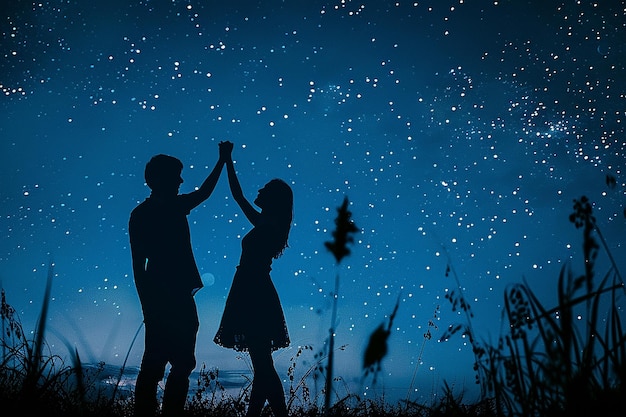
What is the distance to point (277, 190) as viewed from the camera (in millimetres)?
5121

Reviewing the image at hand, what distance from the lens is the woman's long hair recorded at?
504 centimetres

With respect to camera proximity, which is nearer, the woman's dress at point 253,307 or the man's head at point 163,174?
the man's head at point 163,174

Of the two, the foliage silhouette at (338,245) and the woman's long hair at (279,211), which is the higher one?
the woman's long hair at (279,211)

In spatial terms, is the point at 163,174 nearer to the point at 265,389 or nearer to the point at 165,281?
the point at 165,281

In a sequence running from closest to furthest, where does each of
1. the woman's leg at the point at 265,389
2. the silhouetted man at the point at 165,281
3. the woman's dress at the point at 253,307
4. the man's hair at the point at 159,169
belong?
the silhouetted man at the point at 165,281 → the woman's leg at the point at 265,389 → the man's hair at the point at 159,169 → the woman's dress at the point at 253,307

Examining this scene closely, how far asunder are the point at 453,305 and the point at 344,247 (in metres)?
0.98

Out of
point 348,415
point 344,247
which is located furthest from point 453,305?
point 348,415

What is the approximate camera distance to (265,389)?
4359 millimetres

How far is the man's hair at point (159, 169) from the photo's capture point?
14.6 ft

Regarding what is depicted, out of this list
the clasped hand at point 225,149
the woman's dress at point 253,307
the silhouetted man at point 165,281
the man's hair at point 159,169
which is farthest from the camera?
the clasped hand at point 225,149

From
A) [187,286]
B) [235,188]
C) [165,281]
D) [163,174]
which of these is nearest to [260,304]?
[187,286]

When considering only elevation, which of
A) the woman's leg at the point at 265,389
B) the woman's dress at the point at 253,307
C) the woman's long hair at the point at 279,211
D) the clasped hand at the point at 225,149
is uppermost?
the clasped hand at the point at 225,149

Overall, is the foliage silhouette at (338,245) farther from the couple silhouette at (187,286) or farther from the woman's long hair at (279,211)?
the woman's long hair at (279,211)

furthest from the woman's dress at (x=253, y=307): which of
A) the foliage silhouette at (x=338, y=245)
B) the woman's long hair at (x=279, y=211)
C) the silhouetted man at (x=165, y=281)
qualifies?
the foliage silhouette at (x=338, y=245)
